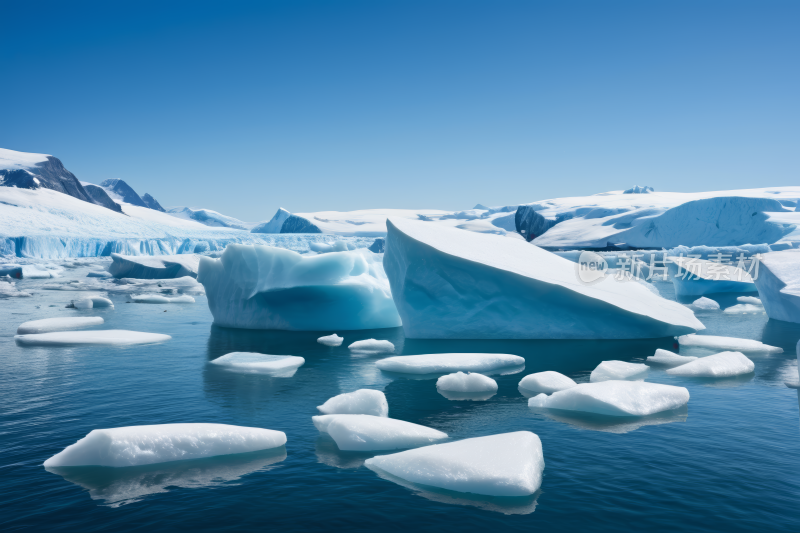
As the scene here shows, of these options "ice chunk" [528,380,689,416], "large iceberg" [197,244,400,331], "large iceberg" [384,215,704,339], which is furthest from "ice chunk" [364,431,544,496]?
"large iceberg" [197,244,400,331]

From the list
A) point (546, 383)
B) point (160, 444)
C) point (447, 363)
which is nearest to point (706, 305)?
point (447, 363)

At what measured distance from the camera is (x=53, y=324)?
1006cm

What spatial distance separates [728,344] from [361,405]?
5966 millimetres

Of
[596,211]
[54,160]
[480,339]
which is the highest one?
[54,160]

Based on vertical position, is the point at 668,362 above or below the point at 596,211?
below

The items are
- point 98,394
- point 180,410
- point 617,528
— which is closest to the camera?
point 617,528

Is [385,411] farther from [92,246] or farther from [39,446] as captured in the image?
[92,246]

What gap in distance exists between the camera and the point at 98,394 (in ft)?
19.2

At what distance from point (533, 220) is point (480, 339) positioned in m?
42.8

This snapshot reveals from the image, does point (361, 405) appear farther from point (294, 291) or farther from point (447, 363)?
point (294, 291)

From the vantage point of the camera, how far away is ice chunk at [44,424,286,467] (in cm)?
391

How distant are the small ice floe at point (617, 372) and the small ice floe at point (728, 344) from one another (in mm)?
2460

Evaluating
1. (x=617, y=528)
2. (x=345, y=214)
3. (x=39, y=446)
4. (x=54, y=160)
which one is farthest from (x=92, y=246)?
(x=345, y=214)

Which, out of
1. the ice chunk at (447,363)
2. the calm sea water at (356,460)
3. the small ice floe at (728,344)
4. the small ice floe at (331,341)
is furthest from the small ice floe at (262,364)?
the small ice floe at (728,344)
